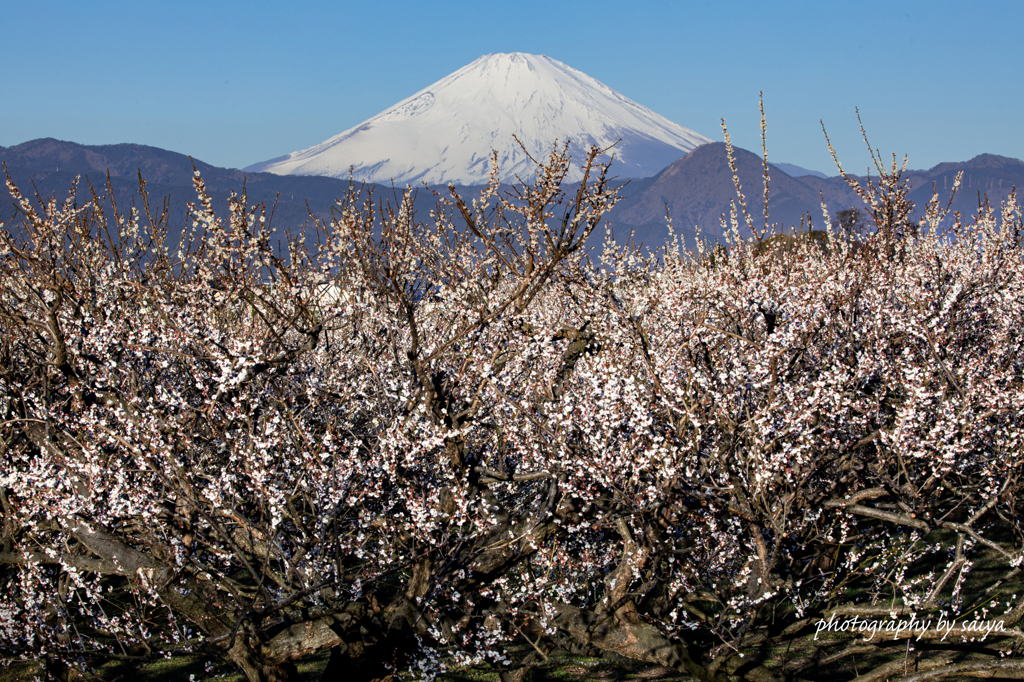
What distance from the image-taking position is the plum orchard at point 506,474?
655cm

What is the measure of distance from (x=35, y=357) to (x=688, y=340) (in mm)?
8673

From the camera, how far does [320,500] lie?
7.16m

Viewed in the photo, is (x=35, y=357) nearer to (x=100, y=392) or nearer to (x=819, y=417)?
(x=100, y=392)

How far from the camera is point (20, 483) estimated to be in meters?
7.63

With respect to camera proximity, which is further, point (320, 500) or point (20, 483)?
point (20, 483)

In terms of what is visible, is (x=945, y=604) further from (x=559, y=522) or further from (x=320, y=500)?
(x=320, y=500)

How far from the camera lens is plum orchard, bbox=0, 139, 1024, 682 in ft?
21.5

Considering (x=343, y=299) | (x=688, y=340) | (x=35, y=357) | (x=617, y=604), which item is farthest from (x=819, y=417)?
(x=35, y=357)

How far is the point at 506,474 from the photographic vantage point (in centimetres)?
780

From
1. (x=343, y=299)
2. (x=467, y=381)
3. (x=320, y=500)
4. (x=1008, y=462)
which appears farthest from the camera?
(x=343, y=299)

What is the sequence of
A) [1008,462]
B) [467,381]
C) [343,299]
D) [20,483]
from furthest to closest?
[343,299], [467,381], [20,483], [1008,462]

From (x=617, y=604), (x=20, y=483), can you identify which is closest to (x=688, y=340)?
(x=617, y=604)

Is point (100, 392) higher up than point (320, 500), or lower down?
higher up

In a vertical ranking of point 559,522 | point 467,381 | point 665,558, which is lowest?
point 665,558
